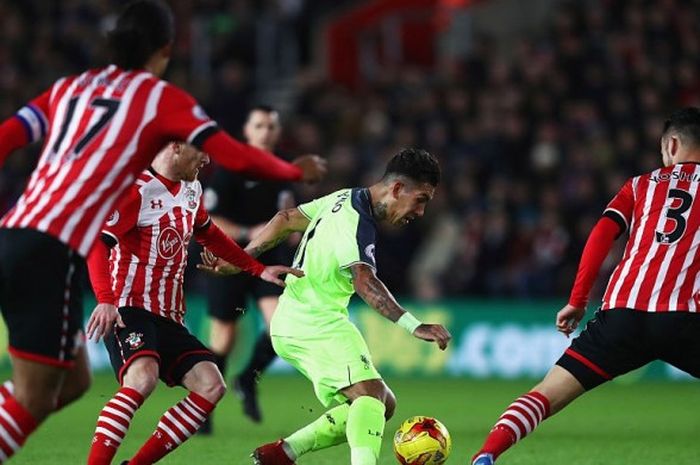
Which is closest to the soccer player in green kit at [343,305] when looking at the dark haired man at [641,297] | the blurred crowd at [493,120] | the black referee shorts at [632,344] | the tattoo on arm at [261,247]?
the tattoo on arm at [261,247]

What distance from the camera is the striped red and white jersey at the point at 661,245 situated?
716 centimetres

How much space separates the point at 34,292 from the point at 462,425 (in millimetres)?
6091

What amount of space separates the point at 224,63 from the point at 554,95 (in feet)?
17.8

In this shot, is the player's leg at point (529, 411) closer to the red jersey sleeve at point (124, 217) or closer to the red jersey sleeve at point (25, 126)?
the red jersey sleeve at point (124, 217)

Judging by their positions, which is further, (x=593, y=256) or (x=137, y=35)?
(x=593, y=256)

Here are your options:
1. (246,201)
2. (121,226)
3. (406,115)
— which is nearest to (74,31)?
(406,115)

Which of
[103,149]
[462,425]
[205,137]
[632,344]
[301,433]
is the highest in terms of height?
[205,137]

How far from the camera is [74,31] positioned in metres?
20.7

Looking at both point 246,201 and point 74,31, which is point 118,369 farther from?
point 74,31

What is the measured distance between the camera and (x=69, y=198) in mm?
5457

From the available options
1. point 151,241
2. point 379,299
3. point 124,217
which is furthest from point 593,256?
point 124,217

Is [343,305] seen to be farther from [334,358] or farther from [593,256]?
[593,256]

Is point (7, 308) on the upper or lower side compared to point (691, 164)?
lower

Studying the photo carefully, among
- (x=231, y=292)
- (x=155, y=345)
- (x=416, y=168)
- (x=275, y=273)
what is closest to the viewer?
(x=275, y=273)
